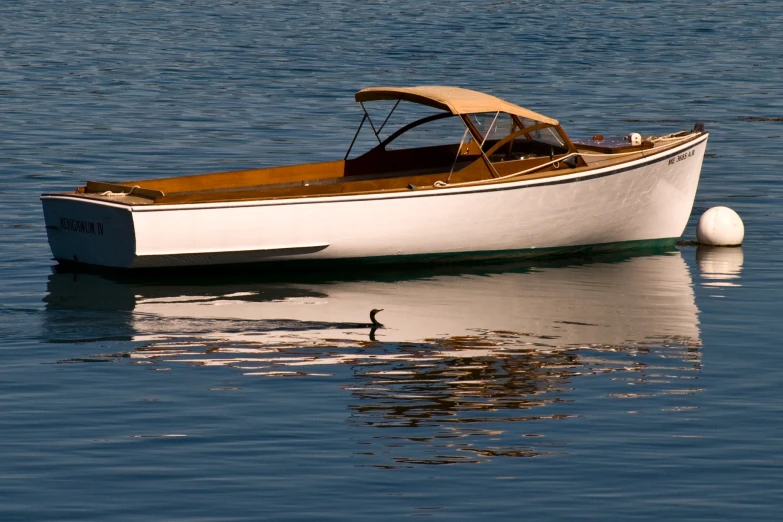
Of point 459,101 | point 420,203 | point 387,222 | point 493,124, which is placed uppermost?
point 459,101

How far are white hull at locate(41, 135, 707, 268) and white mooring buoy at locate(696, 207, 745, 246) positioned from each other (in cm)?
50

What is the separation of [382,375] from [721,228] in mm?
7813

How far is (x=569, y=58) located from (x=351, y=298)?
961 inches

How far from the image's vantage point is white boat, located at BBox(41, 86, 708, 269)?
634 inches

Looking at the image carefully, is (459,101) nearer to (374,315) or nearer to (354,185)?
(354,185)

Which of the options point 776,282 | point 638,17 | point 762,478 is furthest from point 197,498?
point 638,17

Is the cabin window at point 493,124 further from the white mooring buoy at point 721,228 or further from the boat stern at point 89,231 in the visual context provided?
the boat stern at point 89,231

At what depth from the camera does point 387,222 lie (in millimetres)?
16906

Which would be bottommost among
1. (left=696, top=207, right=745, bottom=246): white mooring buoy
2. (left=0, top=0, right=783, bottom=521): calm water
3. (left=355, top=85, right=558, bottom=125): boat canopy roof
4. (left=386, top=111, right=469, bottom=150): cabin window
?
(left=0, top=0, right=783, bottom=521): calm water

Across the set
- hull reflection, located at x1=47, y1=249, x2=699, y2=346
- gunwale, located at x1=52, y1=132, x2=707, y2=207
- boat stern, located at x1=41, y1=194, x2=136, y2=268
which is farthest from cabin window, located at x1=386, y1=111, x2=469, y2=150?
boat stern, located at x1=41, y1=194, x2=136, y2=268

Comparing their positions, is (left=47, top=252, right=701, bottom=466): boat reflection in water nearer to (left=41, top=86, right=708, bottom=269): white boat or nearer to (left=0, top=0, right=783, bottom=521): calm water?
(left=0, top=0, right=783, bottom=521): calm water

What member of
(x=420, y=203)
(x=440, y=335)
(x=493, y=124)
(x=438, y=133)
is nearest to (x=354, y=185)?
(x=420, y=203)

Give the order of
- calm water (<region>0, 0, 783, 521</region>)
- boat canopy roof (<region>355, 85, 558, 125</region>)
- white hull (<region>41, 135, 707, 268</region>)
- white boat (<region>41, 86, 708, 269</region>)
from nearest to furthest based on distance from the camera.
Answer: calm water (<region>0, 0, 783, 521</region>) < white hull (<region>41, 135, 707, 268</region>) < white boat (<region>41, 86, 708, 269</region>) < boat canopy roof (<region>355, 85, 558, 125</region>)

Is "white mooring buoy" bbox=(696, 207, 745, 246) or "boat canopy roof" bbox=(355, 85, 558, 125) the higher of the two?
"boat canopy roof" bbox=(355, 85, 558, 125)
